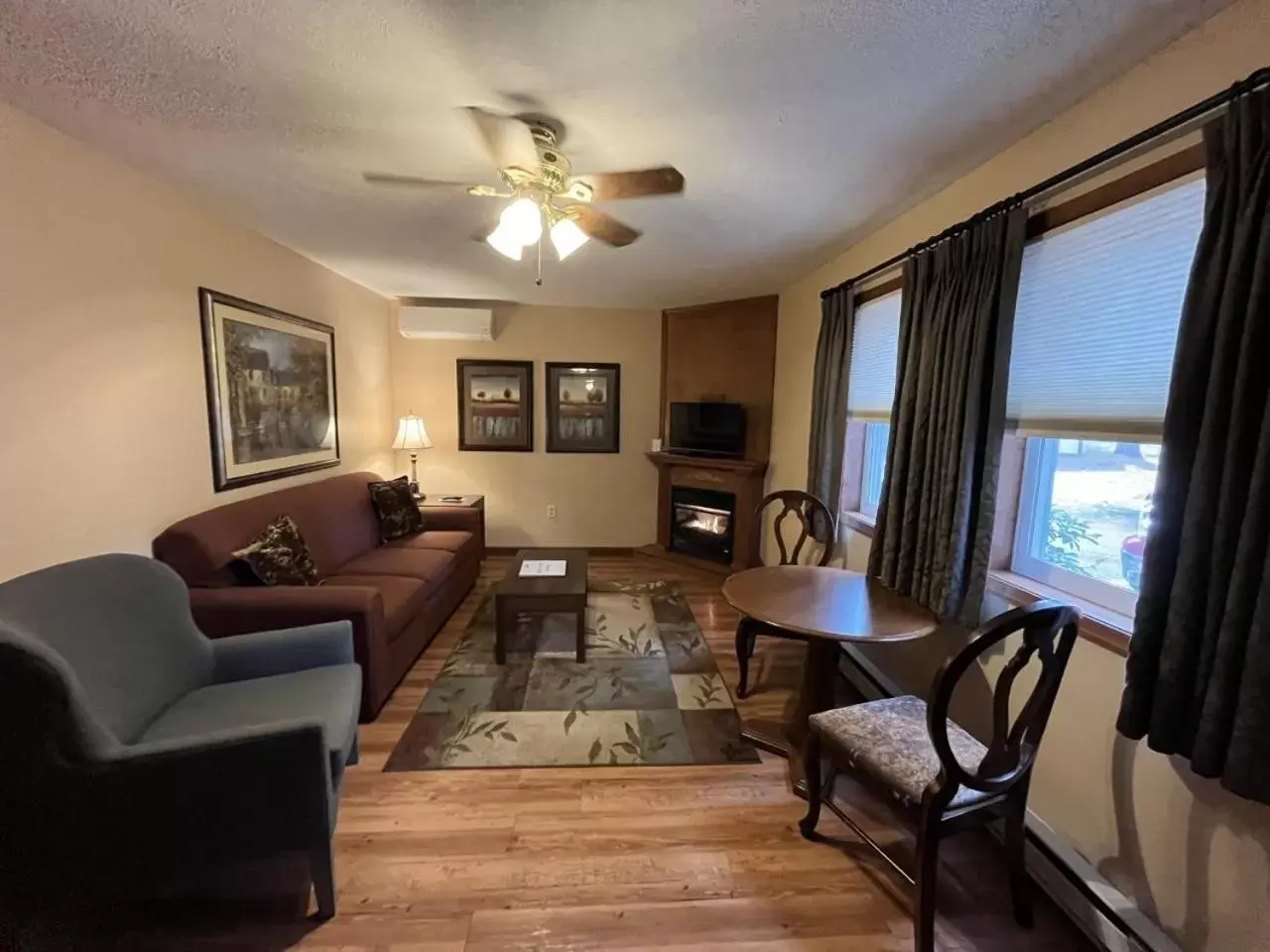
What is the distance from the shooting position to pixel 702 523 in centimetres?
476

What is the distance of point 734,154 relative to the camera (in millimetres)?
1910

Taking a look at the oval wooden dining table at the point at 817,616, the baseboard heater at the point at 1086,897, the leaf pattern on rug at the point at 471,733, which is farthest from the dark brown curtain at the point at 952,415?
the leaf pattern on rug at the point at 471,733

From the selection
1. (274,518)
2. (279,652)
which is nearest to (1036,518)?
(279,652)

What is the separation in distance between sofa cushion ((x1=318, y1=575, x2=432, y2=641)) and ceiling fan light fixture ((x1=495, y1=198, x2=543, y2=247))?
68.7 inches

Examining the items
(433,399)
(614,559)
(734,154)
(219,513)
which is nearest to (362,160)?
(734,154)

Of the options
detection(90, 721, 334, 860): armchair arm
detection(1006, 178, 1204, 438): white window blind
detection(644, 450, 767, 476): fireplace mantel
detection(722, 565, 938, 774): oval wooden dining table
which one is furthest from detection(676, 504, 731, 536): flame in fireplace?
detection(90, 721, 334, 860): armchair arm

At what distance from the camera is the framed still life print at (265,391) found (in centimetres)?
263

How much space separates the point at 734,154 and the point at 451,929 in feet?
8.59

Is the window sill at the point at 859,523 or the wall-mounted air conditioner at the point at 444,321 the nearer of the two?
the window sill at the point at 859,523

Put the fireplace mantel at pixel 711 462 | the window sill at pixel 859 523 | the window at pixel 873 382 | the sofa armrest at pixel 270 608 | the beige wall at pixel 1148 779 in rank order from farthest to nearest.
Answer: the fireplace mantel at pixel 711 462 < the window sill at pixel 859 523 < the window at pixel 873 382 < the sofa armrest at pixel 270 608 < the beige wall at pixel 1148 779

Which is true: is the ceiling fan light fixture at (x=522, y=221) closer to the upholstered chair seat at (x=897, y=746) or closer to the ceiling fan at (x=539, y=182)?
the ceiling fan at (x=539, y=182)

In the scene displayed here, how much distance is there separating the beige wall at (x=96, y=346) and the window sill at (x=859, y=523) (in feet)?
11.1

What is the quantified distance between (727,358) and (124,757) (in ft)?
13.9

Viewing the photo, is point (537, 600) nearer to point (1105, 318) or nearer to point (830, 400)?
point (830, 400)
